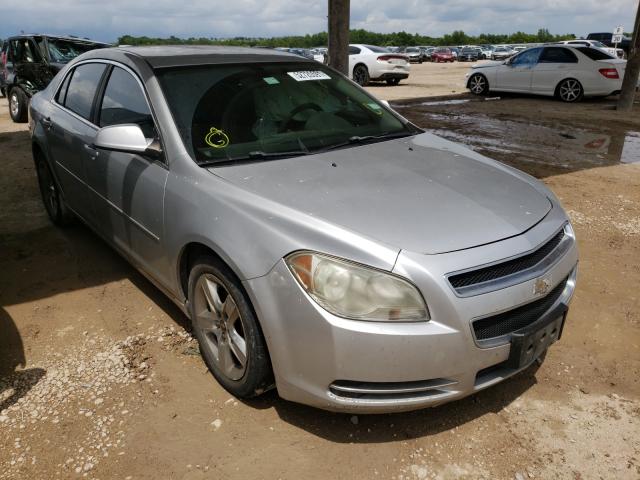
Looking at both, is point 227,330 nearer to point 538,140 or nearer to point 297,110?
point 297,110

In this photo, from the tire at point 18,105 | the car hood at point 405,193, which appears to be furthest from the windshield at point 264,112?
the tire at point 18,105

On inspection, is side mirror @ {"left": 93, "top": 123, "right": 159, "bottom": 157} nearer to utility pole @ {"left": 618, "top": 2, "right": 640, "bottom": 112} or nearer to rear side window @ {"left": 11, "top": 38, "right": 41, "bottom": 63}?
rear side window @ {"left": 11, "top": 38, "right": 41, "bottom": 63}

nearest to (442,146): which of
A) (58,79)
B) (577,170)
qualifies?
(58,79)

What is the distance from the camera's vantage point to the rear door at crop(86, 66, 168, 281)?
2.88 metres

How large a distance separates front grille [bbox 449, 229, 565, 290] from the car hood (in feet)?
0.36

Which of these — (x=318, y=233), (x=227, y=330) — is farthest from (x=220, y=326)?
(x=318, y=233)

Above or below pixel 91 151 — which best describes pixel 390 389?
below

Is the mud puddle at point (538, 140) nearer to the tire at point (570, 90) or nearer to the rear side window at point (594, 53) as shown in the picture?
the tire at point (570, 90)

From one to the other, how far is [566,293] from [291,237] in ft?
4.50

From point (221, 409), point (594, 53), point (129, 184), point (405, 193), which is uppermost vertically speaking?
point (405, 193)

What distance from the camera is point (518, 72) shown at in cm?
1511

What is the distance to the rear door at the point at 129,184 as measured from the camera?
2.88 meters

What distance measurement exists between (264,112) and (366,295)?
1.49 meters

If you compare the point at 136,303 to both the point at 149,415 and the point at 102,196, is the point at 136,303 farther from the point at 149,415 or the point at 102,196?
the point at 149,415
